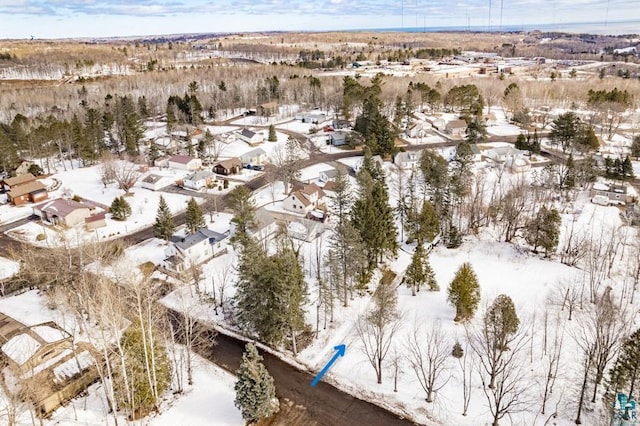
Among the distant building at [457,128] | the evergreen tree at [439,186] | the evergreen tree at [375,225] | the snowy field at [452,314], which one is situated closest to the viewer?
the snowy field at [452,314]

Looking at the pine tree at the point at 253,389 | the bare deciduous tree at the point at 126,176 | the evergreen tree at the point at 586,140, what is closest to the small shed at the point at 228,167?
the bare deciduous tree at the point at 126,176

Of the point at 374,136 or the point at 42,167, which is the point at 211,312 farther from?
the point at 42,167

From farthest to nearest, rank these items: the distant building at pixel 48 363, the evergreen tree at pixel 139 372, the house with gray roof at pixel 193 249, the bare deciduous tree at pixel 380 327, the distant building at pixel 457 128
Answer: the distant building at pixel 457 128
the house with gray roof at pixel 193 249
the bare deciduous tree at pixel 380 327
the distant building at pixel 48 363
the evergreen tree at pixel 139 372

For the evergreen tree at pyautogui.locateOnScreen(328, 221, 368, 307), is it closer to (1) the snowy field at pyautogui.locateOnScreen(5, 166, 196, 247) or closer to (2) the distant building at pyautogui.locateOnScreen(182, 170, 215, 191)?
(1) the snowy field at pyautogui.locateOnScreen(5, 166, 196, 247)

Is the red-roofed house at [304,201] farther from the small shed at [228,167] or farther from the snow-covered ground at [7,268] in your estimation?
the snow-covered ground at [7,268]

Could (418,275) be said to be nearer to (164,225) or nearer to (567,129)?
(164,225)

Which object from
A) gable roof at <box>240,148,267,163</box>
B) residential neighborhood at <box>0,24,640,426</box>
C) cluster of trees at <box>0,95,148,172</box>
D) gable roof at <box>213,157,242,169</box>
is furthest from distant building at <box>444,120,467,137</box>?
cluster of trees at <box>0,95,148,172</box>

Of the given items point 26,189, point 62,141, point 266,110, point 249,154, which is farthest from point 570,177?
point 62,141
